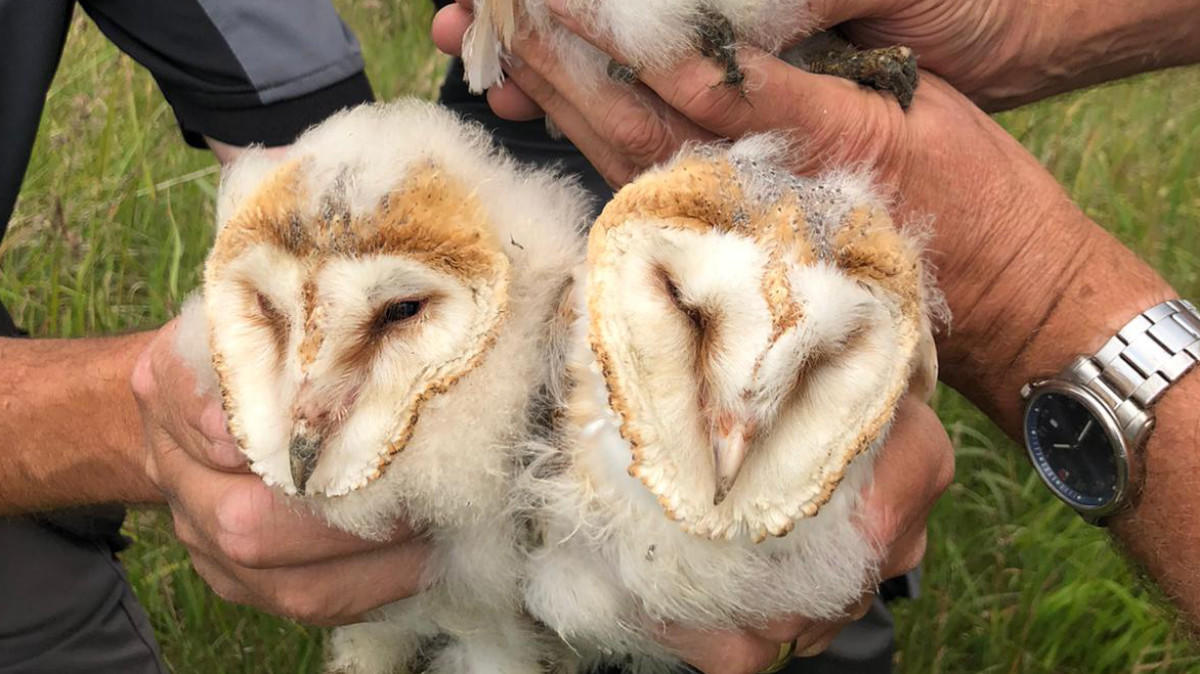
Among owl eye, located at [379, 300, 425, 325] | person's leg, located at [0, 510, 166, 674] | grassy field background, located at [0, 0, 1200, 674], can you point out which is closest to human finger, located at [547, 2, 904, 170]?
owl eye, located at [379, 300, 425, 325]

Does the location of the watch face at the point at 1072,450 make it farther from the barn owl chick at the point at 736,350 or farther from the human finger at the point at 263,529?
the human finger at the point at 263,529

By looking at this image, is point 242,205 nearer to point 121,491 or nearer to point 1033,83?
point 121,491

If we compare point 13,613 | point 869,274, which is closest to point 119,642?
point 13,613

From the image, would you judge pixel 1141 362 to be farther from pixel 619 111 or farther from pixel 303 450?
pixel 303 450

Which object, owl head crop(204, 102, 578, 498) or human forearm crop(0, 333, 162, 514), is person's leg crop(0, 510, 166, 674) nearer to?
human forearm crop(0, 333, 162, 514)

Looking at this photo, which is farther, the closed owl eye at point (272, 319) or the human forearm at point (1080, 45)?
the human forearm at point (1080, 45)

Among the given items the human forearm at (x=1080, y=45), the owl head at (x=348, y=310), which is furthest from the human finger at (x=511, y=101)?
the human forearm at (x=1080, y=45)
